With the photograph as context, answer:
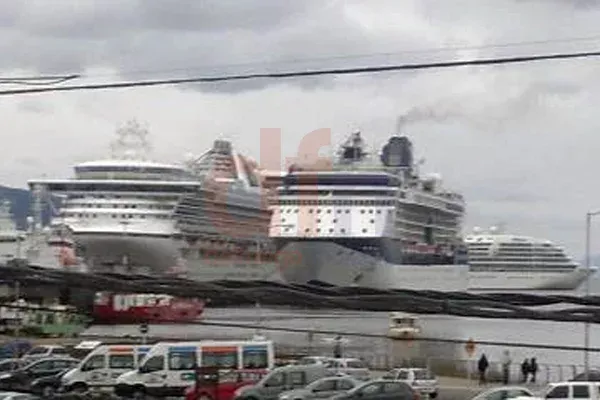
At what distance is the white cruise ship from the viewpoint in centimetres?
9300

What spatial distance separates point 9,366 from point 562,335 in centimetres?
4073

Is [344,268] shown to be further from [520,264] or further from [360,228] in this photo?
[520,264]

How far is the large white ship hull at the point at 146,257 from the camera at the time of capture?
68.4m

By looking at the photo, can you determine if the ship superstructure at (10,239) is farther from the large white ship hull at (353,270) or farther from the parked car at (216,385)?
the parked car at (216,385)

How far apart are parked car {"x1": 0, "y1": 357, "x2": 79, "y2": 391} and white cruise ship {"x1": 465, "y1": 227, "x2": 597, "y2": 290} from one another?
60690mm

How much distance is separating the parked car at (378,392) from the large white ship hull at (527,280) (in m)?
62.1

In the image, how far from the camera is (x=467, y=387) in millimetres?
35469

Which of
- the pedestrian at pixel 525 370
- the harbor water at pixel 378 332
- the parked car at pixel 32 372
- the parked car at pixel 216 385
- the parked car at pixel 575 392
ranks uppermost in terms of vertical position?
the parked car at pixel 575 392

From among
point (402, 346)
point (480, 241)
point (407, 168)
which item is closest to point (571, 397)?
point (402, 346)

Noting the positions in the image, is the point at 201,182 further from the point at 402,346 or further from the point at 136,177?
the point at 402,346

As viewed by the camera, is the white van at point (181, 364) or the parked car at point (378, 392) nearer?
the parked car at point (378, 392)

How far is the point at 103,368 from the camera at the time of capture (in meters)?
31.2

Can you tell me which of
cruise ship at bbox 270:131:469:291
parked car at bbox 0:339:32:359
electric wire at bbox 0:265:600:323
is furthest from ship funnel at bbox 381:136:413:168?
electric wire at bbox 0:265:600:323

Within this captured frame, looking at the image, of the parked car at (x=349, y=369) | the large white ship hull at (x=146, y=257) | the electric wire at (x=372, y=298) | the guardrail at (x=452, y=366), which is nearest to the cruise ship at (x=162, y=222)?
the large white ship hull at (x=146, y=257)
